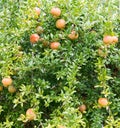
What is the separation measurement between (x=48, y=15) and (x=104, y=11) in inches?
14.4

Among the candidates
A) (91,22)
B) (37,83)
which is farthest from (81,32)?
(37,83)

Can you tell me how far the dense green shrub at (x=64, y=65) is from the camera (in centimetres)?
218

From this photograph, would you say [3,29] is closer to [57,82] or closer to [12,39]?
[12,39]

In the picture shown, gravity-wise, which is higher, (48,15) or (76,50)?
(48,15)

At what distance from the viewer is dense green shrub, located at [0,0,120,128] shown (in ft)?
7.16

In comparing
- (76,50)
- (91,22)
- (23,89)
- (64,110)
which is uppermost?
(91,22)

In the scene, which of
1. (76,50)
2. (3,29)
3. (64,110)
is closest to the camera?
(64,110)

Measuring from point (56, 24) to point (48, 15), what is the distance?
0.44ft

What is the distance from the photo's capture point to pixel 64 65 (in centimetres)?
226

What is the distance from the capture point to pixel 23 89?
7.14ft

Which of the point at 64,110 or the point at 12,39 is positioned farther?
the point at 12,39

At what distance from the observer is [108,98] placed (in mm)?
2242

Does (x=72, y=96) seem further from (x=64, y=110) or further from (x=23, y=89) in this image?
(x=23, y=89)

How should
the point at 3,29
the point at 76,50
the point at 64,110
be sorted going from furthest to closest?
the point at 3,29, the point at 76,50, the point at 64,110
